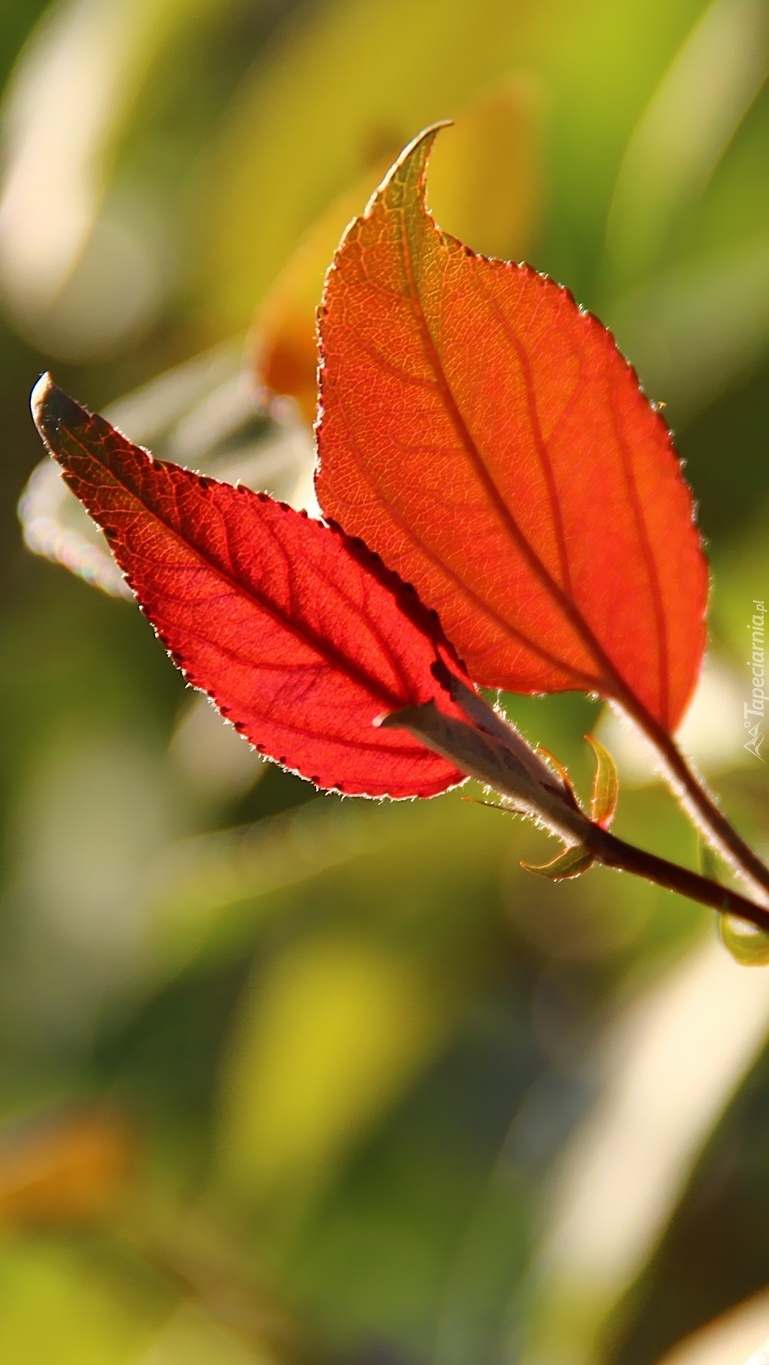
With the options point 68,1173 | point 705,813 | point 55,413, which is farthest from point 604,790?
point 68,1173

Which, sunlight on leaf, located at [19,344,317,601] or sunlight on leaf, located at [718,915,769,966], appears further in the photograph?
sunlight on leaf, located at [19,344,317,601]

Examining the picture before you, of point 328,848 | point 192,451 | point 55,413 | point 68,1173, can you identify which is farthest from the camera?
point 68,1173

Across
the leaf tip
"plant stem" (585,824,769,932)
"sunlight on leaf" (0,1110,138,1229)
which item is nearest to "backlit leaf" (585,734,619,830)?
"plant stem" (585,824,769,932)

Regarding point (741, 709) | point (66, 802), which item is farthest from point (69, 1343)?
point (741, 709)

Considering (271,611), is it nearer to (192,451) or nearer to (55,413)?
(55,413)

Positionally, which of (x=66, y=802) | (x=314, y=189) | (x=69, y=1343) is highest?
(x=314, y=189)

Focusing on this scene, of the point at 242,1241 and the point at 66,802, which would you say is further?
the point at 66,802

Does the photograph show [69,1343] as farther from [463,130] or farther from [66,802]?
[463,130]

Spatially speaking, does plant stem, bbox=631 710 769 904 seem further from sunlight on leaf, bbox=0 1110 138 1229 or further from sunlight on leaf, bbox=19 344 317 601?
sunlight on leaf, bbox=0 1110 138 1229
